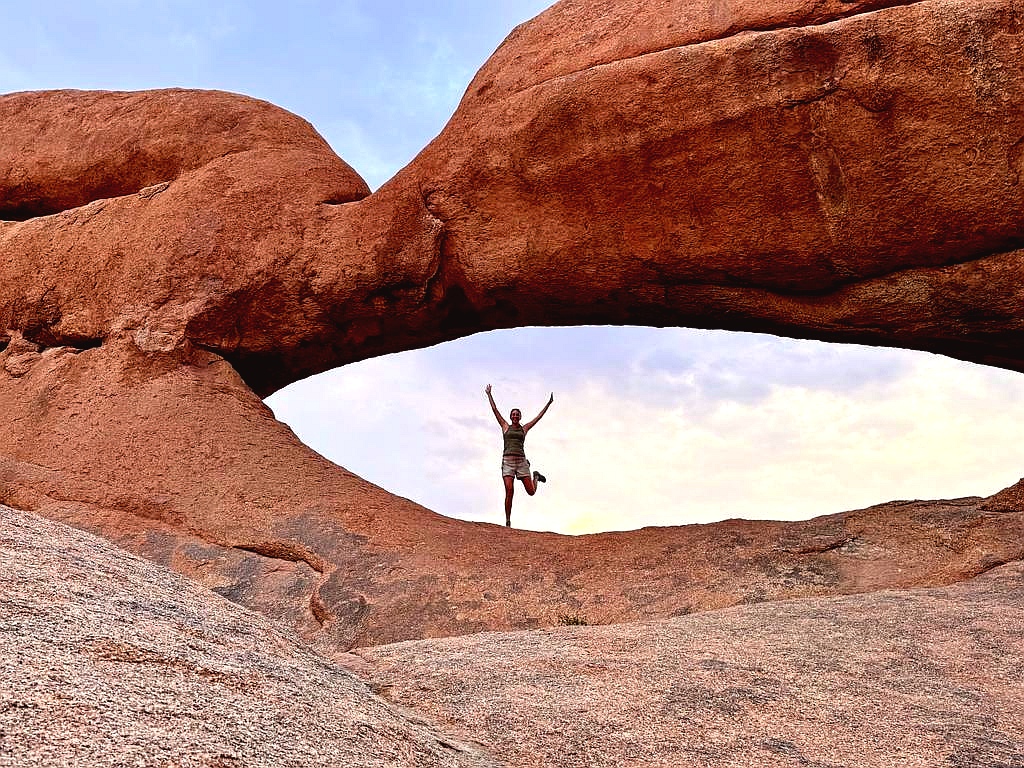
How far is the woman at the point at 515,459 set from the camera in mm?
9414

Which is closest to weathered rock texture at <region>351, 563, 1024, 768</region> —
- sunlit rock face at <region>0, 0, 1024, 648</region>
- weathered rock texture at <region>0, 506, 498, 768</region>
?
weathered rock texture at <region>0, 506, 498, 768</region>

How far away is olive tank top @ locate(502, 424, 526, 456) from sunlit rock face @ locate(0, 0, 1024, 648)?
1.61m

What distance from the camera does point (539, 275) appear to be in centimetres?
727


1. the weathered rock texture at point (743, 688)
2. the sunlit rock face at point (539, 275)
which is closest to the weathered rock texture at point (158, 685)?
the weathered rock texture at point (743, 688)

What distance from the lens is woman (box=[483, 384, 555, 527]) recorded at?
9.41m

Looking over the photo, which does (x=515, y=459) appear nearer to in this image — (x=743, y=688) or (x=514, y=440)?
(x=514, y=440)

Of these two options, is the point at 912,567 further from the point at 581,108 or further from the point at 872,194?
the point at 581,108

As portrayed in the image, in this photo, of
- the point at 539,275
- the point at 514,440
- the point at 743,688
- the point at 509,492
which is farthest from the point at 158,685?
the point at 514,440

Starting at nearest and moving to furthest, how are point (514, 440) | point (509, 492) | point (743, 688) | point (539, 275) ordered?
point (743, 688) < point (539, 275) < point (509, 492) < point (514, 440)

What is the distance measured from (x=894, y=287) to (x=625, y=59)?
2483 mm

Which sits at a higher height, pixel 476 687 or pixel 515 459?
pixel 515 459

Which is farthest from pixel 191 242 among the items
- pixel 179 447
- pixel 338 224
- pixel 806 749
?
pixel 806 749

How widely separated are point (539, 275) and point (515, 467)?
2.76 m

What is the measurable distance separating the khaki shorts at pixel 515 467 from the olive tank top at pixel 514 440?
0.16ft
